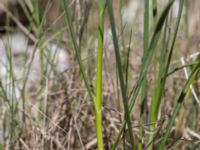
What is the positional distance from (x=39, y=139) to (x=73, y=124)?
0.09m

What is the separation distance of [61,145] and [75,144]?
47 millimetres

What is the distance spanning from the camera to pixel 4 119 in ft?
3.60

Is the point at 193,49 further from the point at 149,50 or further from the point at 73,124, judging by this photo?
the point at 149,50

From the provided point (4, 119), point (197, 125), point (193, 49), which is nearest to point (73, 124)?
point (4, 119)

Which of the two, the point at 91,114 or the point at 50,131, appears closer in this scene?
the point at 50,131

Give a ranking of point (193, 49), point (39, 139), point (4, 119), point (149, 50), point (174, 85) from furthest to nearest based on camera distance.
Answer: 1. point (193, 49)
2. point (174, 85)
3. point (4, 119)
4. point (39, 139)
5. point (149, 50)

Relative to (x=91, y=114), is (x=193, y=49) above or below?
above

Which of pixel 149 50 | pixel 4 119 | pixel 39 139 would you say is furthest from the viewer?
pixel 4 119

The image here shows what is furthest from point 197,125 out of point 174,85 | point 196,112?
point 174,85

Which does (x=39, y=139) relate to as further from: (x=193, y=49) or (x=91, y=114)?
(x=193, y=49)

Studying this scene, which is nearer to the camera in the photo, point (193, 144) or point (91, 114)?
point (193, 144)

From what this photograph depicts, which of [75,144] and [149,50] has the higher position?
[149,50]

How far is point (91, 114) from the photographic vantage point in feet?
3.81

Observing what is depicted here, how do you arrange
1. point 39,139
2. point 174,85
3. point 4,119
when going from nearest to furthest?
1. point 39,139
2. point 4,119
3. point 174,85
